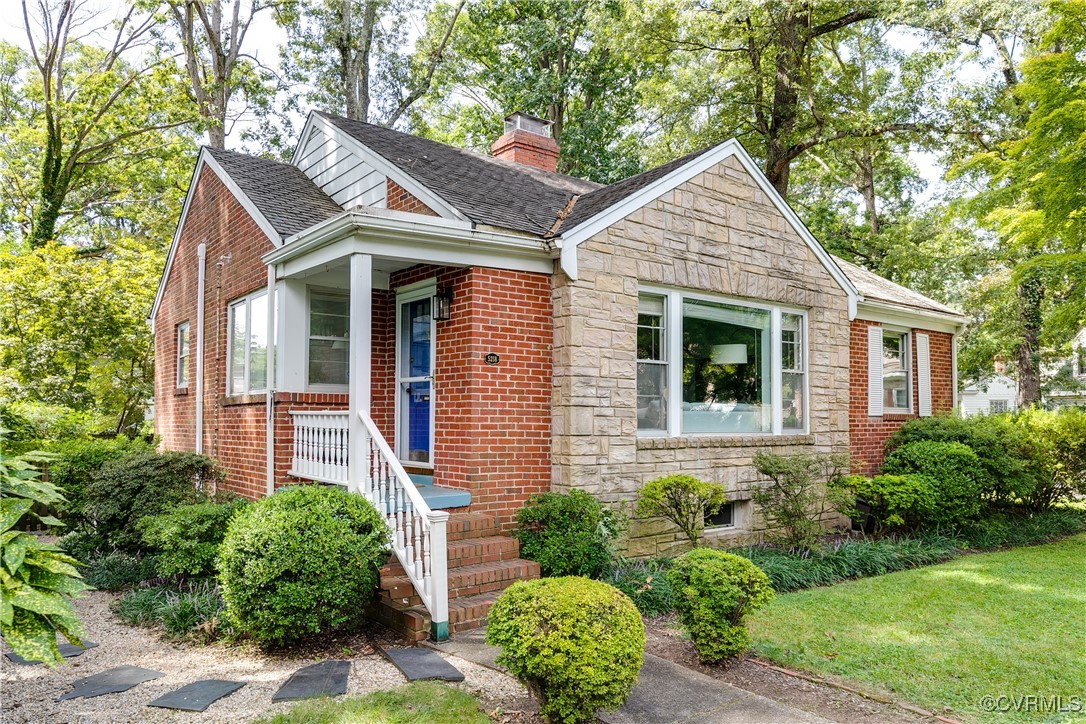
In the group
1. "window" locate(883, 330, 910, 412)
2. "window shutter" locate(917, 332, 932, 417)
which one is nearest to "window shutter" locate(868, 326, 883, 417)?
"window" locate(883, 330, 910, 412)

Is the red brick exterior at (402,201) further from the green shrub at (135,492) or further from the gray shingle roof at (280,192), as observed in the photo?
the green shrub at (135,492)

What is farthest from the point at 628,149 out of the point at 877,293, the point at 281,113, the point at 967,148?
the point at 877,293

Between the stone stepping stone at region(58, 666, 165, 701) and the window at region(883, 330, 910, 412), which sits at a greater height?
the window at region(883, 330, 910, 412)

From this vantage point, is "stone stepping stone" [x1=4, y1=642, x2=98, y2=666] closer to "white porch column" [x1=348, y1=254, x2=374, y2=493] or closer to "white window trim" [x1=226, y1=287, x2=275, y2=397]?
"white porch column" [x1=348, y1=254, x2=374, y2=493]

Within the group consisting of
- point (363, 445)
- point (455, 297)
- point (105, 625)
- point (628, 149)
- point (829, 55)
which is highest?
point (829, 55)

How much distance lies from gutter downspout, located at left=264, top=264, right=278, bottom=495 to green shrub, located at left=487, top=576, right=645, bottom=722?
4.74 metres

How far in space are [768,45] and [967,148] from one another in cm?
571

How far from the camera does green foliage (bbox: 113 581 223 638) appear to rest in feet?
18.6

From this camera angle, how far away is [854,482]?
29.0ft

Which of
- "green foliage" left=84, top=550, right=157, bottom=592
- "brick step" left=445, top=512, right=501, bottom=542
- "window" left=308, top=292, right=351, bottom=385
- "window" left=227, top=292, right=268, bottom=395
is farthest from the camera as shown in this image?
"window" left=227, top=292, right=268, bottom=395

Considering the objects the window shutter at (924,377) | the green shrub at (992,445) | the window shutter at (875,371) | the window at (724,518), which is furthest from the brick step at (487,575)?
the window shutter at (924,377)

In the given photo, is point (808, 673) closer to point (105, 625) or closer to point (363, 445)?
point (363, 445)

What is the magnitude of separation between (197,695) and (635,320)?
17.3 feet

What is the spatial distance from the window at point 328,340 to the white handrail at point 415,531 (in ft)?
7.28
